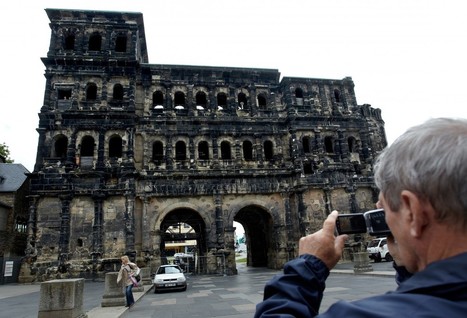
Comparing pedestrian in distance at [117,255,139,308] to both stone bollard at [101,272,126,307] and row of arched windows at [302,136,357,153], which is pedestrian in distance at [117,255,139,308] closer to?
stone bollard at [101,272,126,307]

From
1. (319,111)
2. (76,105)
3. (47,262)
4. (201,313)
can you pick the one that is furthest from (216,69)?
(201,313)

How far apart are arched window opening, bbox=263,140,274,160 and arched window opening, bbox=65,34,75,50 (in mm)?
16711

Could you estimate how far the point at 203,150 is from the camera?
83.0ft

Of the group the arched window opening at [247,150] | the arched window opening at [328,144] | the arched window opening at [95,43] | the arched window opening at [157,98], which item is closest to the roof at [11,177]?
the arched window opening at [95,43]

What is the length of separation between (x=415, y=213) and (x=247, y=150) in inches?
973

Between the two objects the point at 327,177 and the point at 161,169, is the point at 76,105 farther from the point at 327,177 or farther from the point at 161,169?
the point at 327,177

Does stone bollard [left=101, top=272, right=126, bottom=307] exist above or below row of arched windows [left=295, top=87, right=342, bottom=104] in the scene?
below

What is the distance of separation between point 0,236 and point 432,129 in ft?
Answer: 105

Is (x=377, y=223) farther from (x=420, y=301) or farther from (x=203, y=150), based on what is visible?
(x=203, y=150)

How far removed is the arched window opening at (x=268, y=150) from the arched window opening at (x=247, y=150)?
121cm

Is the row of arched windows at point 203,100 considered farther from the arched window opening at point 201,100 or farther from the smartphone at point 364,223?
the smartphone at point 364,223

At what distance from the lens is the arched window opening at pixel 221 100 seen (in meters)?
26.6

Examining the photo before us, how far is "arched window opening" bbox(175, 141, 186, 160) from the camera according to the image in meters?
24.5

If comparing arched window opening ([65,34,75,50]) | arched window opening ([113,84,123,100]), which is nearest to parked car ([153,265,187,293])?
arched window opening ([113,84,123,100])
